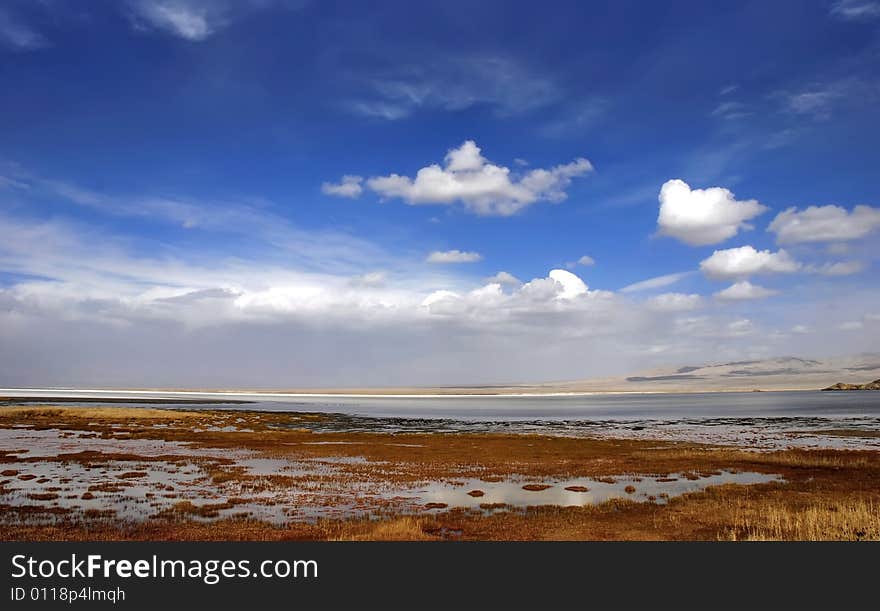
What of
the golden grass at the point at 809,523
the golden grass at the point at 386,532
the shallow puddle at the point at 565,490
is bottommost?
the shallow puddle at the point at 565,490

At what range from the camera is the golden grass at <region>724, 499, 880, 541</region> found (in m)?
20.1

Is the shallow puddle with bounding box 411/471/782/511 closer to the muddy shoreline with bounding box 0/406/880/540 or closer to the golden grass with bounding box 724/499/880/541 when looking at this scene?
the muddy shoreline with bounding box 0/406/880/540

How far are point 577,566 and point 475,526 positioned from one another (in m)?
8.10

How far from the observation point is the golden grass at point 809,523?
20094 mm

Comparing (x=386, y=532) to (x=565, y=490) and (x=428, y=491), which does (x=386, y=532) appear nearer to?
(x=428, y=491)

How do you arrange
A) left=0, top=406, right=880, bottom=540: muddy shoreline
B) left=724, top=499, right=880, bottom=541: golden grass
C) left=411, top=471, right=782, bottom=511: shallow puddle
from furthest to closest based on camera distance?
left=411, top=471, right=782, bottom=511: shallow puddle < left=0, top=406, right=880, bottom=540: muddy shoreline < left=724, top=499, right=880, bottom=541: golden grass

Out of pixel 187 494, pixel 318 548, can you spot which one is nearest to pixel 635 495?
pixel 318 548

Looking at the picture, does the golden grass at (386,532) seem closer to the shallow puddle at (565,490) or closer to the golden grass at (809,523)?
the shallow puddle at (565,490)

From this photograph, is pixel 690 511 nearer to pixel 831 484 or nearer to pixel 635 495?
pixel 635 495

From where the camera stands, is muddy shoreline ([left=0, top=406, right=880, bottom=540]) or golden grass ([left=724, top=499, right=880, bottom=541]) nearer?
golden grass ([left=724, top=499, right=880, bottom=541])

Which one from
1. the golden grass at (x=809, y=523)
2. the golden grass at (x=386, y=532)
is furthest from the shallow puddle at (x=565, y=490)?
the golden grass at (x=809, y=523)

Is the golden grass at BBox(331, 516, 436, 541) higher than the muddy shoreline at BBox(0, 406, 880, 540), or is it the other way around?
the golden grass at BBox(331, 516, 436, 541)

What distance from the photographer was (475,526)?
22.8 m

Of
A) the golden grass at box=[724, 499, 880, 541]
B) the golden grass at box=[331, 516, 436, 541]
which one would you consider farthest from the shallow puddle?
the golden grass at box=[724, 499, 880, 541]
